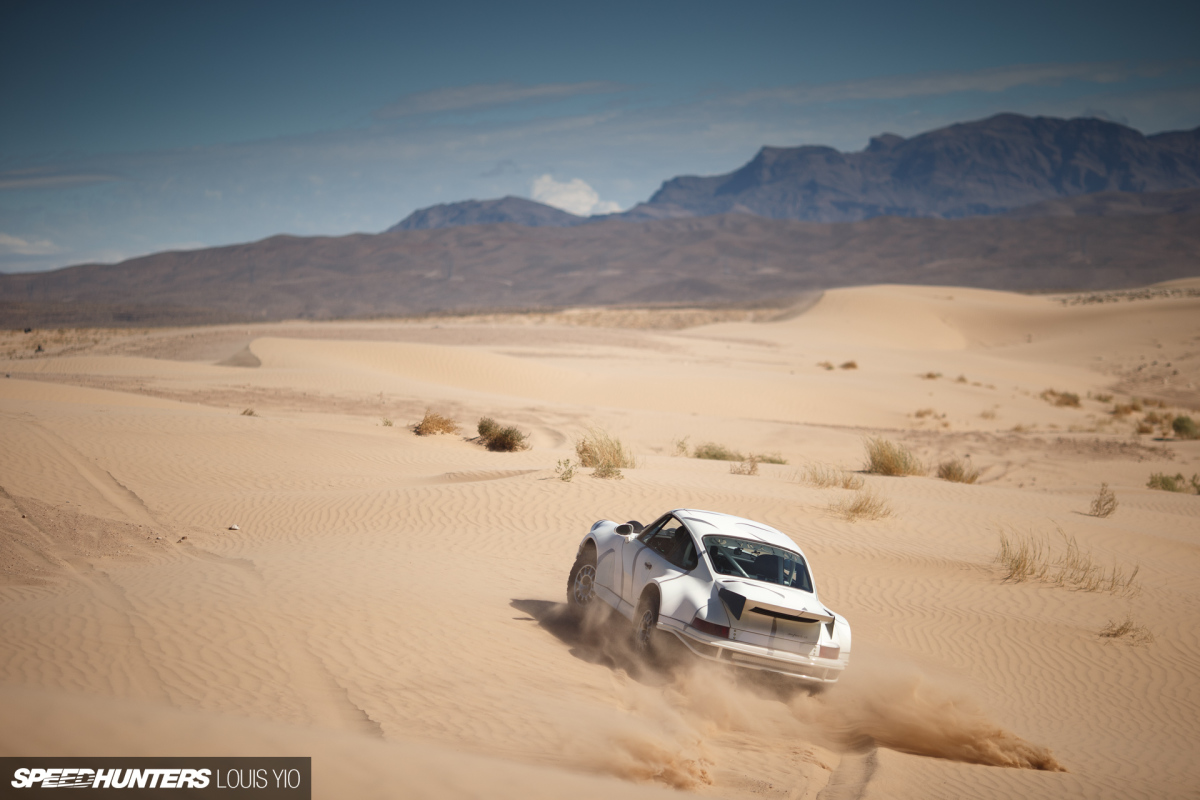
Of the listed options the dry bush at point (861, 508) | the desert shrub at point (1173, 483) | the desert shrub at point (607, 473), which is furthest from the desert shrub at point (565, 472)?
the desert shrub at point (1173, 483)

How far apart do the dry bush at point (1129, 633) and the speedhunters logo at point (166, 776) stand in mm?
9020

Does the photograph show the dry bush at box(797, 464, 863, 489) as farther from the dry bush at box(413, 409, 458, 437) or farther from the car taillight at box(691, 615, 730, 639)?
the car taillight at box(691, 615, 730, 639)

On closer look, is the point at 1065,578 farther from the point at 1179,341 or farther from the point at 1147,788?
the point at 1179,341

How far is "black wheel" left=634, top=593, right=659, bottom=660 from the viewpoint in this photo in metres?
7.03

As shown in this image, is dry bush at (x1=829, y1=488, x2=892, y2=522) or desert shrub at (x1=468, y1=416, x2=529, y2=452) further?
desert shrub at (x1=468, y1=416, x2=529, y2=452)

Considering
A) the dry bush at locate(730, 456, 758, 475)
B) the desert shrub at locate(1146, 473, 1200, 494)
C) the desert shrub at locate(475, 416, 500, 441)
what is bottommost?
the desert shrub at locate(1146, 473, 1200, 494)

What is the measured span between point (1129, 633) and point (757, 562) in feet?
17.1

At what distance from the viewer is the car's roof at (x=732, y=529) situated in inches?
296

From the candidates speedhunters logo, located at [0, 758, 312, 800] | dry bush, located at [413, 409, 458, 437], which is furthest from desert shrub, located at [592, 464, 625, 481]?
speedhunters logo, located at [0, 758, 312, 800]

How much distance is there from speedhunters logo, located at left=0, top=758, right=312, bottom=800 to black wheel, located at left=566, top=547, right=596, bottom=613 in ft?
15.2

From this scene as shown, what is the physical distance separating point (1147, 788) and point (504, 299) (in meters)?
149

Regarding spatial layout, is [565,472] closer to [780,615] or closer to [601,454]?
[601,454]

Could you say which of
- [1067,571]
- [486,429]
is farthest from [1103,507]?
[486,429]

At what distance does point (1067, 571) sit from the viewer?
1171 cm
